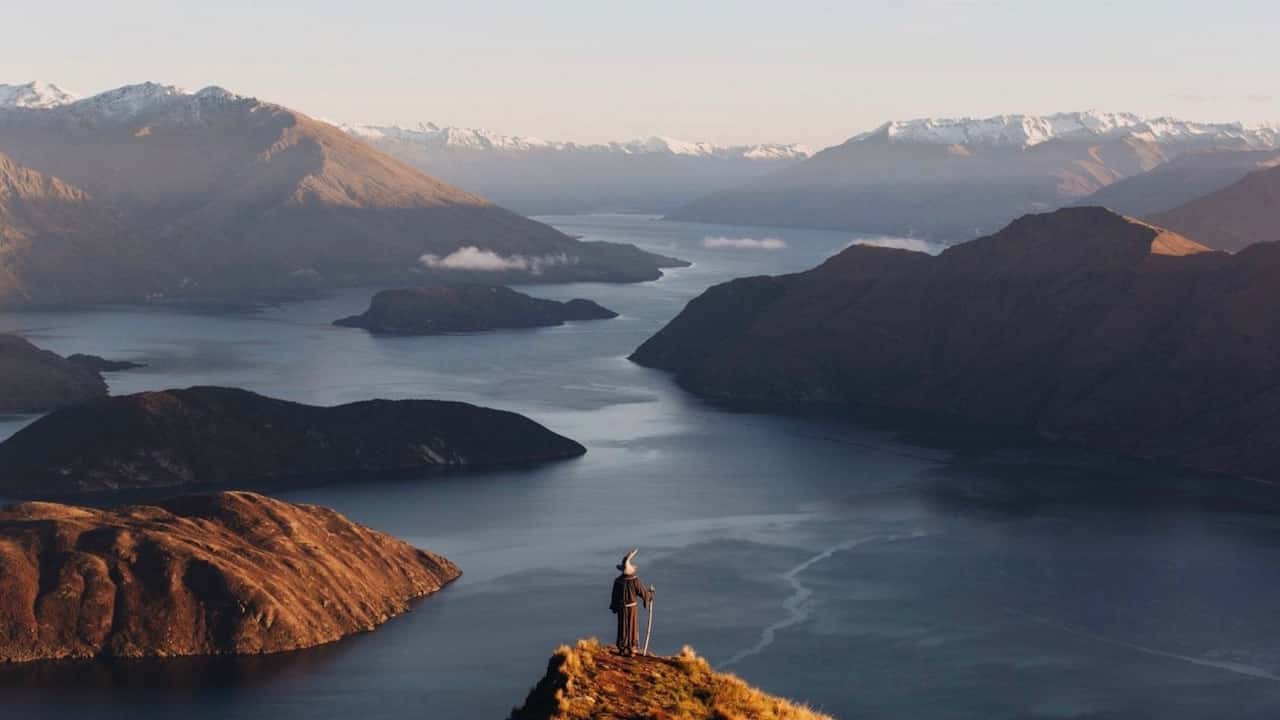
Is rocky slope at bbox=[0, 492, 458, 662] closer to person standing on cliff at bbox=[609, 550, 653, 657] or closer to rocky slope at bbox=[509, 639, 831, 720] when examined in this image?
person standing on cliff at bbox=[609, 550, 653, 657]

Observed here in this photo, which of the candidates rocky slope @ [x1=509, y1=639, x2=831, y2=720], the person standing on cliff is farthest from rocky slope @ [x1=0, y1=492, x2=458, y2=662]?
rocky slope @ [x1=509, y1=639, x2=831, y2=720]

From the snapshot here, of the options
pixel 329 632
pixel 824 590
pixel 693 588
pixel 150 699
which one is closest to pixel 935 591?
pixel 824 590

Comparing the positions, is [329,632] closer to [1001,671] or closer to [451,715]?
[451,715]

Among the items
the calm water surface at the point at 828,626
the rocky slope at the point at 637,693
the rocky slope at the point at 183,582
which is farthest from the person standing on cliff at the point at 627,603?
the rocky slope at the point at 183,582

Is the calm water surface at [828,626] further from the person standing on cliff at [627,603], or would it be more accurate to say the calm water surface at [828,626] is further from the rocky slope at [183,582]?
the person standing on cliff at [627,603]

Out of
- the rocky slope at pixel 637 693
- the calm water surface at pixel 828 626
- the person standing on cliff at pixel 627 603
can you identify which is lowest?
the calm water surface at pixel 828 626
